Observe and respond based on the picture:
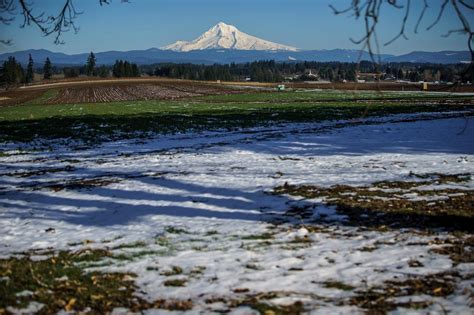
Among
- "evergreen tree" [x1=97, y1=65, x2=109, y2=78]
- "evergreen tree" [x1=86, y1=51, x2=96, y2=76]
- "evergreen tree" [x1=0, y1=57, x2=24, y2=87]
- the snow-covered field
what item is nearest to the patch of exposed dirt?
the snow-covered field

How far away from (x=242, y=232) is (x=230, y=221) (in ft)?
2.55

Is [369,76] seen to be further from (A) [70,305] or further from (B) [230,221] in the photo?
(A) [70,305]

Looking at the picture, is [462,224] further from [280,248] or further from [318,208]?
[280,248]

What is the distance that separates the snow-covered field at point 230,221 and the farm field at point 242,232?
0.11 ft

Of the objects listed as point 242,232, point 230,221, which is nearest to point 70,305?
point 242,232

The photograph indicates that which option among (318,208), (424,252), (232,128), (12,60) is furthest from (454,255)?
(12,60)

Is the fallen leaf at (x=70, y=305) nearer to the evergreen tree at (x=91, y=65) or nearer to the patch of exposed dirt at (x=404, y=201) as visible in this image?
the patch of exposed dirt at (x=404, y=201)

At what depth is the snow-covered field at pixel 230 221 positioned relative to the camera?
5.32m

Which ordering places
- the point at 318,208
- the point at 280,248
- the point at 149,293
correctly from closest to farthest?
the point at 149,293 < the point at 280,248 < the point at 318,208

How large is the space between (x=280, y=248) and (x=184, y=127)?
2248cm

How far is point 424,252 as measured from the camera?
243 inches

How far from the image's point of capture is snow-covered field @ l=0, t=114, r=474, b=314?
5320mm

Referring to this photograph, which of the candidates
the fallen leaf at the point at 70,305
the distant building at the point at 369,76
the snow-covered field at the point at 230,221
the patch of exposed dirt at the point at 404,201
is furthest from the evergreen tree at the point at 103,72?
the fallen leaf at the point at 70,305

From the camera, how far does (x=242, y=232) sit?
7500 mm
